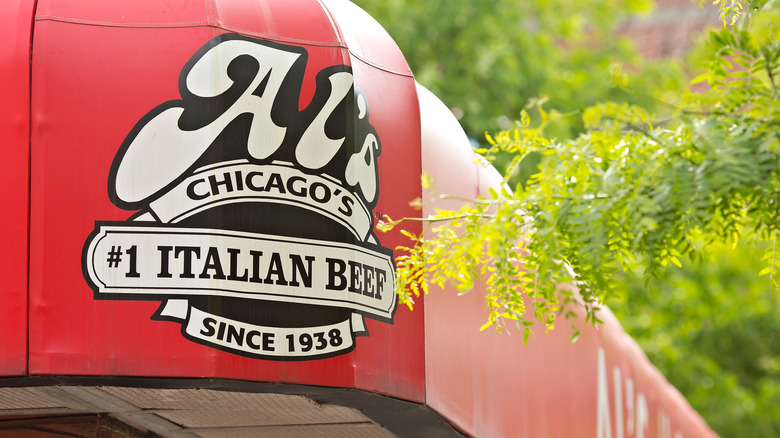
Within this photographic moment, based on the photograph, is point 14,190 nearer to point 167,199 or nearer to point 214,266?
point 167,199

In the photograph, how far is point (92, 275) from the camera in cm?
526

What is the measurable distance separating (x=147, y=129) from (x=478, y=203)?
215cm

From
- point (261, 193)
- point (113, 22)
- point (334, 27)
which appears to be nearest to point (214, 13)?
point (113, 22)

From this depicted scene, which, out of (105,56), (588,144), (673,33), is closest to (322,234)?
(105,56)

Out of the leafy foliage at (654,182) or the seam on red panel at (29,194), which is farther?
the seam on red panel at (29,194)

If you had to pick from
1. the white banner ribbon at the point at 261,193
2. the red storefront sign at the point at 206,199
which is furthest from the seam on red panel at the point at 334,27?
the white banner ribbon at the point at 261,193

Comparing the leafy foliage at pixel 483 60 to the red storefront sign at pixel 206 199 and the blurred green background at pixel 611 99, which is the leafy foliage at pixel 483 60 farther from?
the red storefront sign at pixel 206 199

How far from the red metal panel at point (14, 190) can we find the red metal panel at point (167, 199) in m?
0.06

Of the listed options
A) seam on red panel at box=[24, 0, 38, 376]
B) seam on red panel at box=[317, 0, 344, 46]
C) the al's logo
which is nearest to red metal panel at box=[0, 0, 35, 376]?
seam on red panel at box=[24, 0, 38, 376]

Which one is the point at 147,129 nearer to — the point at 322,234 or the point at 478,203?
the point at 322,234

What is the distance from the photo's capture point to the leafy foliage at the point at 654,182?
3.56 m

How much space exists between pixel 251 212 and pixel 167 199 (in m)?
0.45

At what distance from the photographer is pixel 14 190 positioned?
17.1 ft

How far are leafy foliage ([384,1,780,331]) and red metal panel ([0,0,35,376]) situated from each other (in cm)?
227
